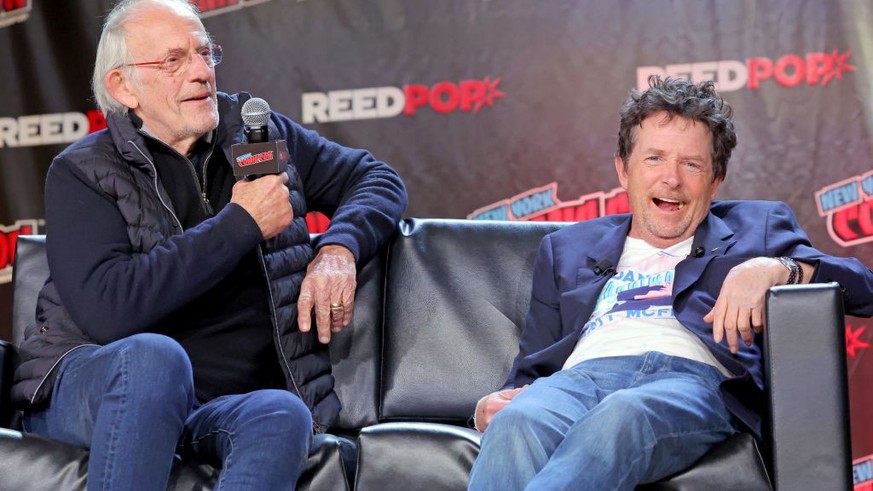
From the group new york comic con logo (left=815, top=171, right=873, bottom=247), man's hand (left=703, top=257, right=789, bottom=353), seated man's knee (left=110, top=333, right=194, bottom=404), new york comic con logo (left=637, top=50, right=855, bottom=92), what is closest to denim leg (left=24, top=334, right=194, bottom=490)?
seated man's knee (left=110, top=333, right=194, bottom=404)

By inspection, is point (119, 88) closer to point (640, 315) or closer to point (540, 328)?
point (540, 328)

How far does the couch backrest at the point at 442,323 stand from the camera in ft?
8.92

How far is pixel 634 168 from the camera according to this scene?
2523 mm

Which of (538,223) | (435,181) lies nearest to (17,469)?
(538,223)

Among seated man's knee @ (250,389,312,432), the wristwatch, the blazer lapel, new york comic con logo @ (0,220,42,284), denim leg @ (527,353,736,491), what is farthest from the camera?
new york comic con logo @ (0,220,42,284)

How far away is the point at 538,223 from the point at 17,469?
4.50 ft

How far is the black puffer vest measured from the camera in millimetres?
2387

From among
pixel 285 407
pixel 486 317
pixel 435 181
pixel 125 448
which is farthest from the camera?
pixel 435 181

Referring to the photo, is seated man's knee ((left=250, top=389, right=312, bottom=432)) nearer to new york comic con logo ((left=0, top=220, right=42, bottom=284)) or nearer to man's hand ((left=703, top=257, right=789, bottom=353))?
man's hand ((left=703, top=257, right=789, bottom=353))

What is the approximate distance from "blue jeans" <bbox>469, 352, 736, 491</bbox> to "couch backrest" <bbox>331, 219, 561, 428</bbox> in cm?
49

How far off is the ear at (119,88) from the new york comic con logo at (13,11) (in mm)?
1679

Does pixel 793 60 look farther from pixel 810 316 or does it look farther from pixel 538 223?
pixel 810 316

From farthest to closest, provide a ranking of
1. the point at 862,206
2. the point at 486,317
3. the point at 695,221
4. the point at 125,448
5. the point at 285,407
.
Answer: the point at 862,206
the point at 486,317
the point at 695,221
the point at 285,407
the point at 125,448

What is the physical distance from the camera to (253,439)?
6.91 feet
